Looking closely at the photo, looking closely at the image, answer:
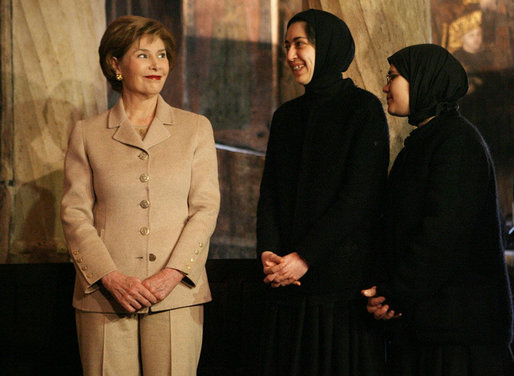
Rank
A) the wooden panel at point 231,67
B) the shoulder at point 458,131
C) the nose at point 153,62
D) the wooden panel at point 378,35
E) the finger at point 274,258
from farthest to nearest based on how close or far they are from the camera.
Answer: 1. the wooden panel at point 231,67
2. the wooden panel at point 378,35
3. the nose at point 153,62
4. the finger at point 274,258
5. the shoulder at point 458,131

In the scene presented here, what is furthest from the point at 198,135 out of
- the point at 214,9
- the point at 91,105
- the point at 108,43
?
the point at 214,9

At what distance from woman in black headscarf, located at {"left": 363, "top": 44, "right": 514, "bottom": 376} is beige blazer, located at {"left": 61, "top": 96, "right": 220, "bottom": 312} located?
2.46 ft

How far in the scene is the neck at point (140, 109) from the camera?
8.52ft

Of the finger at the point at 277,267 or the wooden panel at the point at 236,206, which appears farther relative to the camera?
the wooden panel at the point at 236,206

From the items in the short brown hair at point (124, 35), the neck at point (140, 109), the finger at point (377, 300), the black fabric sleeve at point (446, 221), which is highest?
the short brown hair at point (124, 35)

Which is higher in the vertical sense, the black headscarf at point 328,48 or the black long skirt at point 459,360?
the black headscarf at point 328,48

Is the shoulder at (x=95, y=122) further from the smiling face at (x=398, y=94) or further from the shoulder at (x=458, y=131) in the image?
the shoulder at (x=458, y=131)

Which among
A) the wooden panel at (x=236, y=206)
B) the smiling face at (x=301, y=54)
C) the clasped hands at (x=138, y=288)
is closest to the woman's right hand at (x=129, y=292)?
the clasped hands at (x=138, y=288)

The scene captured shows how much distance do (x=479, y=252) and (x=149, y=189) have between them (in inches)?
50.4

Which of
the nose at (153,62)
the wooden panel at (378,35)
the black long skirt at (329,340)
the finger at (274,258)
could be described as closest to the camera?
the black long skirt at (329,340)

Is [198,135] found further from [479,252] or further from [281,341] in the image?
[479,252]

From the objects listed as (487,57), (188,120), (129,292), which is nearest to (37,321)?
(129,292)

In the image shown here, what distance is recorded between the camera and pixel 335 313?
7.34 ft

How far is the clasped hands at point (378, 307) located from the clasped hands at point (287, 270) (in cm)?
25
